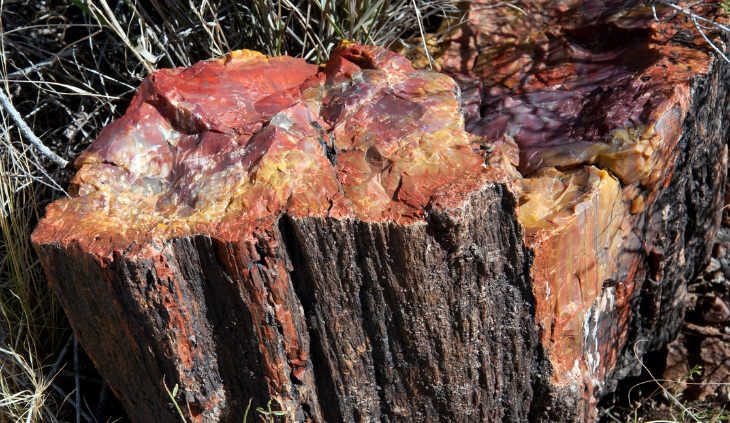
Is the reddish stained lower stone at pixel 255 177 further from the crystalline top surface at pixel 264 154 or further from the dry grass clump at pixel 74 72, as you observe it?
the dry grass clump at pixel 74 72

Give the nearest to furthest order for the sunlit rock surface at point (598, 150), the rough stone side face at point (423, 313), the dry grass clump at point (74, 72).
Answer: the rough stone side face at point (423, 313)
the sunlit rock surface at point (598, 150)
the dry grass clump at point (74, 72)

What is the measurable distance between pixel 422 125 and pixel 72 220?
95cm

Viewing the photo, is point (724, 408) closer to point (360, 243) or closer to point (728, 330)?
point (728, 330)

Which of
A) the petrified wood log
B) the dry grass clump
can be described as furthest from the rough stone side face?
the dry grass clump

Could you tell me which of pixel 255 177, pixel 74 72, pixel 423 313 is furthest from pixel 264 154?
pixel 74 72

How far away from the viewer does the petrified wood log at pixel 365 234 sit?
150cm

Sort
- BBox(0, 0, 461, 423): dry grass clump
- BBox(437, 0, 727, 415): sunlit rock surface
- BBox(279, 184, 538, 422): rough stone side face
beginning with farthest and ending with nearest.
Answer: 1. BBox(0, 0, 461, 423): dry grass clump
2. BBox(437, 0, 727, 415): sunlit rock surface
3. BBox(279, 184, 538, 422): rough stone side face

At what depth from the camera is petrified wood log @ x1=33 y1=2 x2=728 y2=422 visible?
1.50 m

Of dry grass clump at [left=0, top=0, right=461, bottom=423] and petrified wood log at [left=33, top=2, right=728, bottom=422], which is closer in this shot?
petrified wood log at [left=33, top=2, right=728, bottom=422]

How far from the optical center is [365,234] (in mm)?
1462

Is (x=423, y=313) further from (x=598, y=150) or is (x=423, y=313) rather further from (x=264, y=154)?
(x=598, y=150)

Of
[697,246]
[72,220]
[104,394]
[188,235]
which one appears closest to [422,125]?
[188,235]

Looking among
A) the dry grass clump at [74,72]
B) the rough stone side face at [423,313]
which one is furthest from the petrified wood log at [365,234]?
the dry grass clump at [74,72]

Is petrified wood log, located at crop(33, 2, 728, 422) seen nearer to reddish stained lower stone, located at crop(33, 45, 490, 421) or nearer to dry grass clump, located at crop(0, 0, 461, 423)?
reddish stained lower stone, located at crop(33, 45, 490, 421)
